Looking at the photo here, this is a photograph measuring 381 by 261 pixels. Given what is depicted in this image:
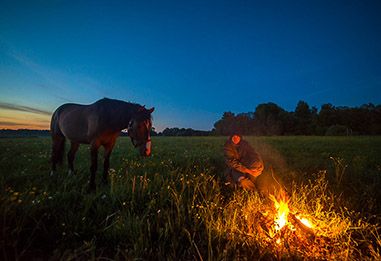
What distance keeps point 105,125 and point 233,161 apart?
3830mm

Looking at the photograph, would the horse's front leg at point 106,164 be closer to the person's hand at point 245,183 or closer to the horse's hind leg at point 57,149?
the horse's hind leg at point 57,149

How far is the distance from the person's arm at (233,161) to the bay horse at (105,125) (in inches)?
89.6

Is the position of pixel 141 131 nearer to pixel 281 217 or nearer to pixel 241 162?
pixel 241 162

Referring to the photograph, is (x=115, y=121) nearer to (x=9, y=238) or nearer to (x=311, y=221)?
(x=9, y=238)

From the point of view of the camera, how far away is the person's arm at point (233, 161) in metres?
5.57

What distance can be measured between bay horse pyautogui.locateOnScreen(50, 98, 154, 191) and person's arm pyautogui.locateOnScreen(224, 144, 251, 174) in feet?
7.47

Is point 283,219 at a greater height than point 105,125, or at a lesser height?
lesser

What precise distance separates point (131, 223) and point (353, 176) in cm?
739

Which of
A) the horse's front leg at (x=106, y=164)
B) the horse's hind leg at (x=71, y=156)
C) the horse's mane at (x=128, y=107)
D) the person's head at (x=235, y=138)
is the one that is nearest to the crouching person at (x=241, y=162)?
the person's head at (x=235, y=138)

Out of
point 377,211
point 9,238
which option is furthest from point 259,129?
point 9,238

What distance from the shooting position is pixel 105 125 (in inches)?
225

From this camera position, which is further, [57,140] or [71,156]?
[57,140]

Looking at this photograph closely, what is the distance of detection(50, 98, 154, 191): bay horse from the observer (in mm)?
5277

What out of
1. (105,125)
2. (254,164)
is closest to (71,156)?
(105,125)
